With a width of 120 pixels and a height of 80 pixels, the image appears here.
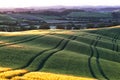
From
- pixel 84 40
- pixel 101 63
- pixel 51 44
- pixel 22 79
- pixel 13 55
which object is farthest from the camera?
pixel 84 40

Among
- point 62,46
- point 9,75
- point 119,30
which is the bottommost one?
point 119,30

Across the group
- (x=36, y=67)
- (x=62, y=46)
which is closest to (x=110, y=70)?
(x=36, y=67)

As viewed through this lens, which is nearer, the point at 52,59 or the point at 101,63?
the point at 52,59

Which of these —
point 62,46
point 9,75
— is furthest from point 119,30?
point 9,75

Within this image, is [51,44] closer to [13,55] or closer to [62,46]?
[62,46]

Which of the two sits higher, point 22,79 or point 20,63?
point 22,79

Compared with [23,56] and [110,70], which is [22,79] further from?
[110,70]

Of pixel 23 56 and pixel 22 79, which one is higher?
pixel 22 79

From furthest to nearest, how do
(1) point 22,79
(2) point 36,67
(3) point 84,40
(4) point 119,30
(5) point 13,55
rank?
(4) point 119,30 → (3) point 84,40 → (5) point 13,55 → (2) point 36,67 → (1) point 22,79

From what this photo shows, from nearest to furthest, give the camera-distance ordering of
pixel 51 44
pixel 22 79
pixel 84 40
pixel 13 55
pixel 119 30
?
pixel 22 79, pixel 13 55, pixel 51 44, pixel 84 40, pixel 119 30
